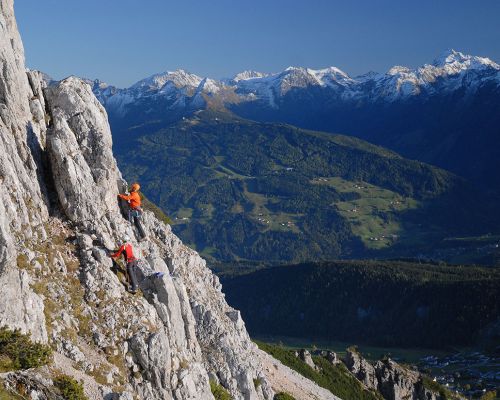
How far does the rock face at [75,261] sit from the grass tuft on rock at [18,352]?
2.33 feet

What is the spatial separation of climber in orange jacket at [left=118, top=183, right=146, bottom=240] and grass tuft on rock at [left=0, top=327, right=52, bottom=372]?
2163cm

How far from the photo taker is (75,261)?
61844mm

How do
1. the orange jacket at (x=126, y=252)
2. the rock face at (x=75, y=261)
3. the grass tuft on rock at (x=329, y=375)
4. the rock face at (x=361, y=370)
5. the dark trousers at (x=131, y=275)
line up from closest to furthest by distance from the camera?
the rock face at (x=75, y=261) < the orange jacket at (x=126, y=252) < the dark trousers at (x=131, y=275) < the grass tuft on rock at (x=329, y=375) < the rock face at (x=361, y=370)

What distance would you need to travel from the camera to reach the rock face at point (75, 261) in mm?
55031

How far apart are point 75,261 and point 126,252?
16.1 ft

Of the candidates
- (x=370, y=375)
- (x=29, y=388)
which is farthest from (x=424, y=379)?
(x=29, y=388)

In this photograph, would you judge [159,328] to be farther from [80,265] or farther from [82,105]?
[82,105]

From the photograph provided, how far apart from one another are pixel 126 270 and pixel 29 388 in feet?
53.9

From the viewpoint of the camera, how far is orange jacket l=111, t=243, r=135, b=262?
63906mm

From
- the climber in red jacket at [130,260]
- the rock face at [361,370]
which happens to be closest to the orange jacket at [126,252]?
the climber in red jacket at [130,260]

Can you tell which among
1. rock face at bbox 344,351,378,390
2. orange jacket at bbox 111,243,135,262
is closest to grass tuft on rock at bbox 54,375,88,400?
orange jacket at bbox 111,243,135,262

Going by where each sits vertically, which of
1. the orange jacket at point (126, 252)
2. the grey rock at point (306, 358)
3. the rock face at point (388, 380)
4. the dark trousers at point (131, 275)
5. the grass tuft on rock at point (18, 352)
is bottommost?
the rock face at point (388, 380)

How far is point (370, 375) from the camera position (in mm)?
183625

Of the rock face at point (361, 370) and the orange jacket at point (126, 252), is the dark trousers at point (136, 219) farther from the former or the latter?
the rock face at point (361, 370)
